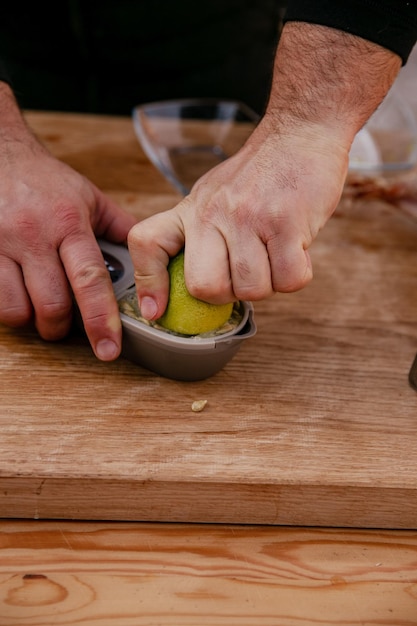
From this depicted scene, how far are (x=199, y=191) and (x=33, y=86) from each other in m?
0.99

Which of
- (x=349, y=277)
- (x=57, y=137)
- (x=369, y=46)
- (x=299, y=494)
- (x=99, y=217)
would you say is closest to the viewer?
(x=299, y=494)

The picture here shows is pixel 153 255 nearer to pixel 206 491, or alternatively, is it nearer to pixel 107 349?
pixel 107 349

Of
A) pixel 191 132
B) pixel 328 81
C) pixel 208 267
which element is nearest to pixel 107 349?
pixel 208 267

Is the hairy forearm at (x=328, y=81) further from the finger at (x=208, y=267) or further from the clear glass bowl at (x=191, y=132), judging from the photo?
the clear glass bowl at (x=191, y=132)

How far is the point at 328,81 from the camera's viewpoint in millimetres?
763

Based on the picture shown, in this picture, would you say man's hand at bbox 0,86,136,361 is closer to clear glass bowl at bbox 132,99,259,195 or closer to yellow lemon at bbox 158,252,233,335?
yellow lemon at bbox 158,252,233,335

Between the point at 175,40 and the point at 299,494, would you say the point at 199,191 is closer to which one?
the point at 299,494

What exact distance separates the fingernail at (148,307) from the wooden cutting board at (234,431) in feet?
0.35

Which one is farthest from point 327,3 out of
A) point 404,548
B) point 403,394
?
point 404,548

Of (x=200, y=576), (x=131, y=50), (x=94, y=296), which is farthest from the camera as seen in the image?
(x=131, y=50)

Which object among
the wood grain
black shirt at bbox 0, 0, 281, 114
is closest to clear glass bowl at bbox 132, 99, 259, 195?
black shirt at bbox 0, 0, 281, 114

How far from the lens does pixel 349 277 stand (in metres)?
1.07

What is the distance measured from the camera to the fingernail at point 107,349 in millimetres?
752

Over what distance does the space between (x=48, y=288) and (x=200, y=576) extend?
15.5 inches
